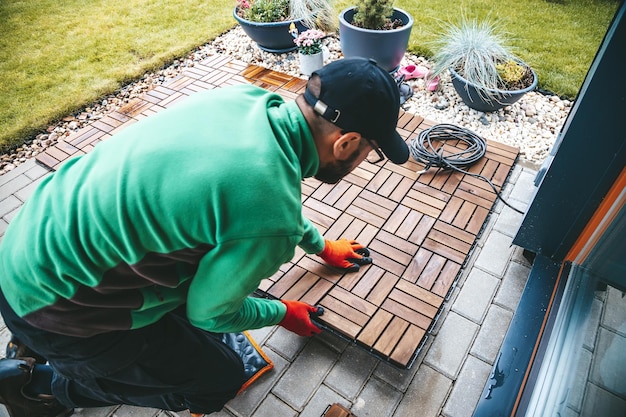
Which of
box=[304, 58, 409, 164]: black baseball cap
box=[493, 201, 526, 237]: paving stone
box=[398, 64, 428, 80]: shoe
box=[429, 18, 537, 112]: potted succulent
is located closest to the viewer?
box=[304, 58, 409, 164]: black baseball cap

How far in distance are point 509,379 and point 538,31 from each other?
160 inches

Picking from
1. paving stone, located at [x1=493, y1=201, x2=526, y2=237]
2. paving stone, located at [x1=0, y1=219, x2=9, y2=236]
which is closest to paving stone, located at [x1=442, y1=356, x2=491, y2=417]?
paving stone, located at [x1=493, y1=201, x2=526, y2=237]

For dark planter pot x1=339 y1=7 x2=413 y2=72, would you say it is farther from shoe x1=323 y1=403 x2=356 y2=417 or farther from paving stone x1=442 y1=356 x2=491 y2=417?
shoe x1=323 y1=403 x2=356 y2=417

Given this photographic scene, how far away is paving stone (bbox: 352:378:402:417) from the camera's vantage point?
2.04 m

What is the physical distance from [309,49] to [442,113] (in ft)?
4.63

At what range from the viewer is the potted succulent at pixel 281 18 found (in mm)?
4320

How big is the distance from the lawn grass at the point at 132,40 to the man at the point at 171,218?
10.7ft

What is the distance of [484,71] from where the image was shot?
345 cm

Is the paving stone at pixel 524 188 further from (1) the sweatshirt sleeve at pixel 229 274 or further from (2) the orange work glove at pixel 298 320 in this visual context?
(1) the sweatshirt sleeve at pixel 229 274

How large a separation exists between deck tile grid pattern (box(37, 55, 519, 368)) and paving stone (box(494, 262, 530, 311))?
0.89 ft

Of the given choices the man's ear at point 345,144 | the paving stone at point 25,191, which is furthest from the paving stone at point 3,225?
the man's ear at point 345,144

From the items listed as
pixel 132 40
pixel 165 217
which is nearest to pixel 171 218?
pixel 165 217

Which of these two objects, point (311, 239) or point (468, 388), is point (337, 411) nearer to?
point (468, 388)

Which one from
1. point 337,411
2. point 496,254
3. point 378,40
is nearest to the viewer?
point 337,411
